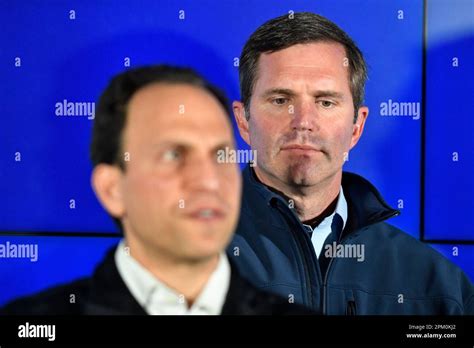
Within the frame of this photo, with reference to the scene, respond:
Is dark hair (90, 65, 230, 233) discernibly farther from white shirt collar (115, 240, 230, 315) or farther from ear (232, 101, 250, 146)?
white shirt collar (115, 240, 230, 315)

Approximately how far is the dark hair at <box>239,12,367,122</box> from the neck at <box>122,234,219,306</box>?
1.76 ft

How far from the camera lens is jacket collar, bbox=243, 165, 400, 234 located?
2334 mm

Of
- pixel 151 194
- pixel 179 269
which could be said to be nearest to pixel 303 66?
pixel 151 194

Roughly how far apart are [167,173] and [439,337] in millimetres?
1096

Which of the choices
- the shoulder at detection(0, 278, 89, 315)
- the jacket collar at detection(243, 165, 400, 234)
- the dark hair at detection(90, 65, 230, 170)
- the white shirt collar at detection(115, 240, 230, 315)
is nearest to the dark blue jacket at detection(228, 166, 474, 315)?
the jacket collar at detection(243, 165, 400, 234)

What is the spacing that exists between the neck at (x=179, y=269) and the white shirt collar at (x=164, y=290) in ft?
0.05

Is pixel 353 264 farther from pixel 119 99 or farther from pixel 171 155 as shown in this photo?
pixel 119 99

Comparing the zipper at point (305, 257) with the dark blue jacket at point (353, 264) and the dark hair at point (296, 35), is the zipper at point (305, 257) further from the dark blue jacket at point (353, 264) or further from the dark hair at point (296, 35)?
the dark hair at point (296, 35)

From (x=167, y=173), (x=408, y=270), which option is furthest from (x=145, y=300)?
(x=408, y=270)

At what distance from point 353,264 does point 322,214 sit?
0.66 ft

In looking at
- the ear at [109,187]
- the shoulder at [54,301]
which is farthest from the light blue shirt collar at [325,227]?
the shoulder at [54,301]

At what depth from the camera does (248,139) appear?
2.33 meters

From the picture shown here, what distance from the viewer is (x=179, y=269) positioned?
220cm

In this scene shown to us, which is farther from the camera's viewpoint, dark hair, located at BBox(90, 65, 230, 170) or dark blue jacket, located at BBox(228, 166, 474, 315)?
dark blue jacket, located at BBox(228, 166, 474, 315)
